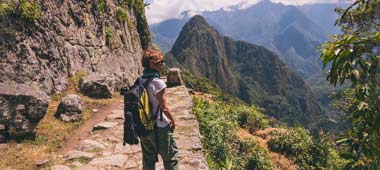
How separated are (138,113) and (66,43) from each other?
8197mm

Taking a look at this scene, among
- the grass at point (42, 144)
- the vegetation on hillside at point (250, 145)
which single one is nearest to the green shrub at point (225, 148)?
the vegetation on hillside at point (250, 145)

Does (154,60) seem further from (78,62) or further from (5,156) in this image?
(78,62)

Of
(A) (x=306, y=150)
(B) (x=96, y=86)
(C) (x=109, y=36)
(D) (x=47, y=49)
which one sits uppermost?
(C) (x=109, y=36)

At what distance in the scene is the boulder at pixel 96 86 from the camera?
434 inches

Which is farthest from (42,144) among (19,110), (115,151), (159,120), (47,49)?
(47,49)

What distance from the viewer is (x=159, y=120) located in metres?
4.57

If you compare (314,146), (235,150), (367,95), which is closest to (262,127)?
(314,146)

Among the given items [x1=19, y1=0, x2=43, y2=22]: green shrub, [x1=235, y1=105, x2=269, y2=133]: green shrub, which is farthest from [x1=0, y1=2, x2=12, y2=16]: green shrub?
[x1=235, y1=105, x2=269, y2=133]: green shrub

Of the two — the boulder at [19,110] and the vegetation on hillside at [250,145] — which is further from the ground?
the boulder at [19,110]

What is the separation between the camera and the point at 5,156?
6160 millimetres

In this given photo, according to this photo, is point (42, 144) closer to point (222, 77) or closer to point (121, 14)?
point (121, 14)

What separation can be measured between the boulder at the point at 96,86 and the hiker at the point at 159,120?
275 inches

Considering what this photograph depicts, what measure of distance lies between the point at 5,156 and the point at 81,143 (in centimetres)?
152

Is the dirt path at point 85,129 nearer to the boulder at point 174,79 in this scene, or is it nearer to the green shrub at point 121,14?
the boulder at point 174,79
